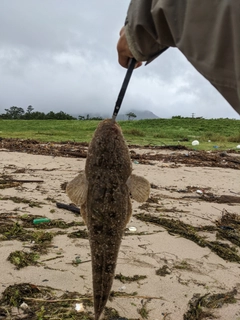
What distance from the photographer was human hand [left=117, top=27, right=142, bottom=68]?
252 cm

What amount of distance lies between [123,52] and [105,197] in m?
1.08

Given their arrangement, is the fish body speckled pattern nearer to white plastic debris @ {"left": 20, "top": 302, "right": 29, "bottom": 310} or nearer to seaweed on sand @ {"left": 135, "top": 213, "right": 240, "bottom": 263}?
white plastic debris @ {"left": 20, "top": 302, "right": 29, "bottom": 310}

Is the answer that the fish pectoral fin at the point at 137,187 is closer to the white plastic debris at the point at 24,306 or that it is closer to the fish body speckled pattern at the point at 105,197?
the fish body speckled pattern at the point at 105,197

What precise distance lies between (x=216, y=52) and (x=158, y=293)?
276 centimetres

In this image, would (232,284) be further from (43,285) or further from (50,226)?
(50,226)

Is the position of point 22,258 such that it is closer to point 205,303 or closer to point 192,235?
point 205,303

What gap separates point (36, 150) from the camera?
49.5 ft

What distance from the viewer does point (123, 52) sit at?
266 cm

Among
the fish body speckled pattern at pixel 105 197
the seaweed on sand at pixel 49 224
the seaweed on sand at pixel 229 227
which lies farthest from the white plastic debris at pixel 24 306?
the seaweed on sand at pixel 229 227

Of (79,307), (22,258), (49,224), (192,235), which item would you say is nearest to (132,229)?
(192,235)

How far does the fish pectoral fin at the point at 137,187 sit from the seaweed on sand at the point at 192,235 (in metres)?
2.38

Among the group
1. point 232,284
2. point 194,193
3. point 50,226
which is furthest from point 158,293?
point 194,193

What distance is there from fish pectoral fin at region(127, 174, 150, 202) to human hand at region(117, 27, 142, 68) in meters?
0.89

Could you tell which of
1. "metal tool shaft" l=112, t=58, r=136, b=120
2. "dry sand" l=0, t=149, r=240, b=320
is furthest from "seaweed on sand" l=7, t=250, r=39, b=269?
"metal tool shaft" l=112, t=58, r=136, b=120
